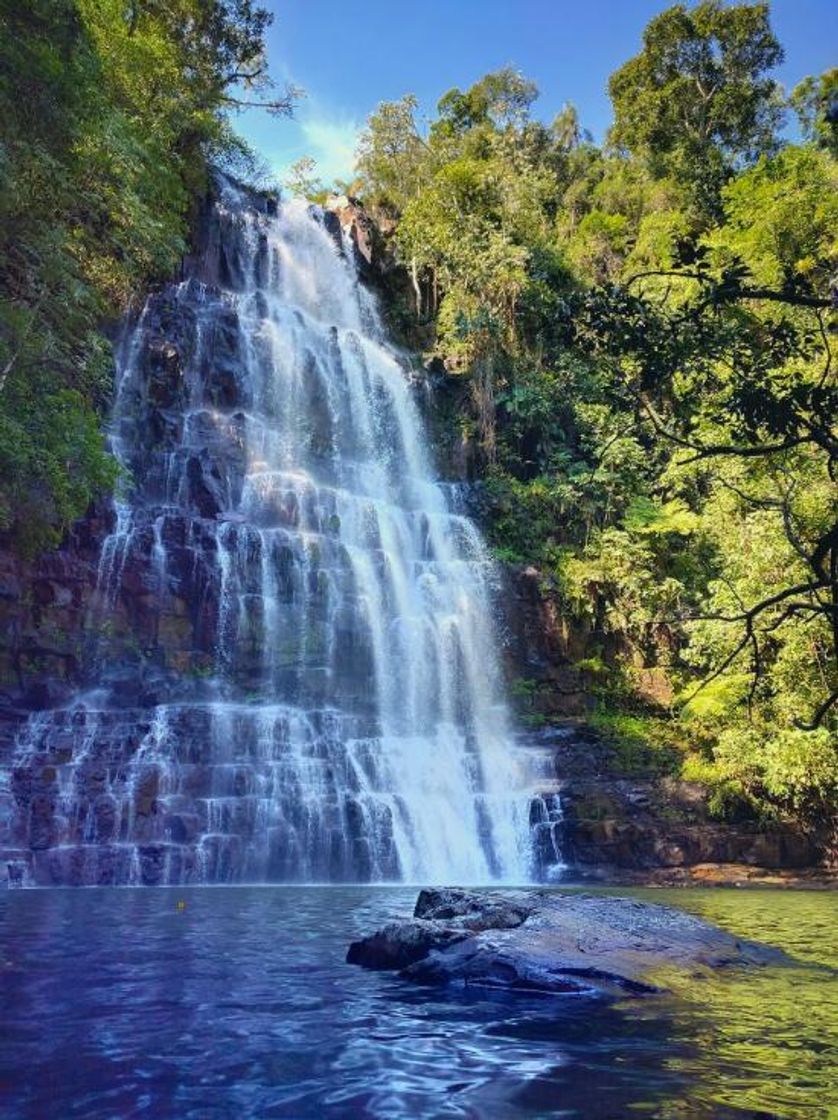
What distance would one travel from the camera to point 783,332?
4.75m

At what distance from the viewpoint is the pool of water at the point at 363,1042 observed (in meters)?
3.83

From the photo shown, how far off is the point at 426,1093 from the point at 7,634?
17.0m

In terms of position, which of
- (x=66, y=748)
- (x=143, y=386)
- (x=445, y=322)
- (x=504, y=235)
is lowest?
(x=66, y=748)

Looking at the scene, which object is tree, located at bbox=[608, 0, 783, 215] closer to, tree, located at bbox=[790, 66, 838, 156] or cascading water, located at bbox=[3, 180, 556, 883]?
tree, located at bbox=[790, 66, 838, 156]

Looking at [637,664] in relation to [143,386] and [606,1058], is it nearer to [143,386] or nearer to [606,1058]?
[143,386]

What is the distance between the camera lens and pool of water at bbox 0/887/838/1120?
12.6 feet

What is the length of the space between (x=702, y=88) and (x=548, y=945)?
46.0 meters

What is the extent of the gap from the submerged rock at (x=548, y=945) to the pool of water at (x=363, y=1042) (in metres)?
0.26

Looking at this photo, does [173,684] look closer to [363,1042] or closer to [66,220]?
[66,220]

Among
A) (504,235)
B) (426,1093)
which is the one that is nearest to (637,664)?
(504,235)

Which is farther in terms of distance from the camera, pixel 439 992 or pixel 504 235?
pixel 504 235

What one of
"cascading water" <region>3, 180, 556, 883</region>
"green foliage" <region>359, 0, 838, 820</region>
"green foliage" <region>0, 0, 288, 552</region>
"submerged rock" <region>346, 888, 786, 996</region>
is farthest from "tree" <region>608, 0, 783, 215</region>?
"submerged rock" <region>346, 888, 786, 996</region>

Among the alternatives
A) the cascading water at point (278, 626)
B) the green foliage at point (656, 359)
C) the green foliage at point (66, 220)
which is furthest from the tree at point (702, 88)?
the green foliage at point (66, 220)

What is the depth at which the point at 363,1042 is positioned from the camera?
15.6ft
